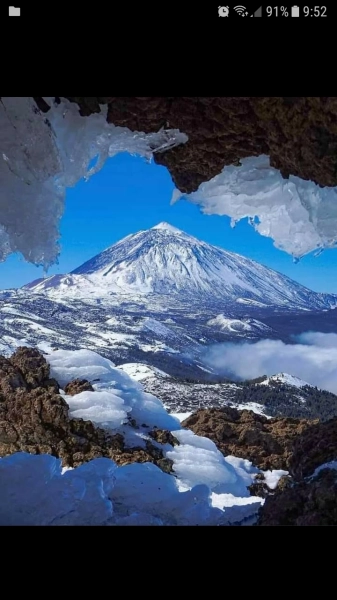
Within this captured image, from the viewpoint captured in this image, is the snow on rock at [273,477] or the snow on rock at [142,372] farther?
the snow on rock at [142,372]

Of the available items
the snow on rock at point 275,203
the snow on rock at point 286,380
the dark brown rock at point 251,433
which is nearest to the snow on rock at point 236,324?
the snow on rock at point 286,380

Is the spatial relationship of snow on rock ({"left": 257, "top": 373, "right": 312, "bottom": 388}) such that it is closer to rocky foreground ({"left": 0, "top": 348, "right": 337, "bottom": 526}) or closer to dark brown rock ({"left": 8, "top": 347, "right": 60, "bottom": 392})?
rocky foreground ({"left": 0, "top": 348, "right": 337, "bottom": 526})

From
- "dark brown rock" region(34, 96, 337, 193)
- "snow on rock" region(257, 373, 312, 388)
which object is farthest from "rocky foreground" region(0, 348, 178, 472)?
"snow on rock" region(257, 373, 312, 388)

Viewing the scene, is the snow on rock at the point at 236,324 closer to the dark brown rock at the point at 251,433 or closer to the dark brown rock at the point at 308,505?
the dark brown rock at the point at 251,433

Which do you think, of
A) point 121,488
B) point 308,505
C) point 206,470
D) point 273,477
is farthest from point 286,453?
point 308,505
